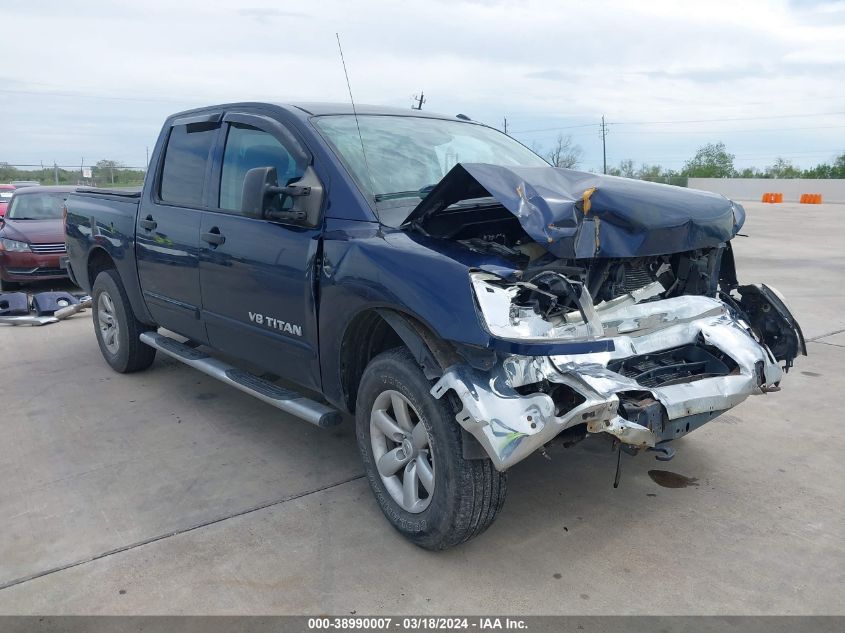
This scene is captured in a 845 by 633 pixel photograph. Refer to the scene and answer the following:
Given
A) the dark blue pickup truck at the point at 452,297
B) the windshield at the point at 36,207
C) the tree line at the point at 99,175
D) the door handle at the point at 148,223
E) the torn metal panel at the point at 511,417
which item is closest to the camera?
the torn metal panel at the point at 511,417

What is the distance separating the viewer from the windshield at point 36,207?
10.8 m

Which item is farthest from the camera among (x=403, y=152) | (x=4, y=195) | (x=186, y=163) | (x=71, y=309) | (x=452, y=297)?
(x=4, y=195)

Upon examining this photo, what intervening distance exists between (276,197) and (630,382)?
1.95m

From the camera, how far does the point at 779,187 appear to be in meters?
45.6

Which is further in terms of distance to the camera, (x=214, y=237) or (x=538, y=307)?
(x=214, y=237)

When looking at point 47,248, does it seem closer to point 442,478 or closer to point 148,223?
point 148,223

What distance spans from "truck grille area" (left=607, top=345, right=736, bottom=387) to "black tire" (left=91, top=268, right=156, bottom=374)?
395cm

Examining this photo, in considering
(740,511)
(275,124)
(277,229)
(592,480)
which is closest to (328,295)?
(277,229)

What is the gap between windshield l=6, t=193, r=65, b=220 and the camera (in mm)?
10789

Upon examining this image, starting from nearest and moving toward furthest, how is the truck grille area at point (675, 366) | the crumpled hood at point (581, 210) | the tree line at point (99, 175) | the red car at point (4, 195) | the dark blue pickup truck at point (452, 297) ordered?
the dark blue pickup truck at point (452, 297) → the crumpled hood at point (581, 210) → the truck grille area at point (675, 366) → the red car at point (4, 195) → the tree line at point (99, 175)

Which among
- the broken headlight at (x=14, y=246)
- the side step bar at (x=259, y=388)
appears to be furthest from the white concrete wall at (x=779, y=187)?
the side step bar at (x=259, y=388)

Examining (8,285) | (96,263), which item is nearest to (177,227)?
(96,263)

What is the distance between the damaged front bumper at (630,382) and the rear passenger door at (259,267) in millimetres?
1113

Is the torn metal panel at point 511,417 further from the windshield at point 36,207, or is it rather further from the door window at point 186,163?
the windshield at point 36,207
